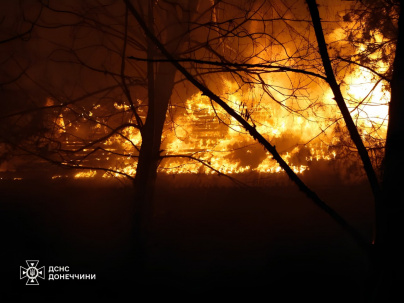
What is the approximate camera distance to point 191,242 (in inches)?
261

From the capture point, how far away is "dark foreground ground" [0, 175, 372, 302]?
5.36 metres

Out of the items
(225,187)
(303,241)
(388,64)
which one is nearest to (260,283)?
(303,241)

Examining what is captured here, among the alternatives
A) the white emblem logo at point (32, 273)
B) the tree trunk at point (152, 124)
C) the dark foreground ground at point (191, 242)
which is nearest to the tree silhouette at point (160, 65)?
the tree trunk at point (152, 124)

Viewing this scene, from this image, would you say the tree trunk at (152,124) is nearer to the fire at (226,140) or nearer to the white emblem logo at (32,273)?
the fire at (226,140)

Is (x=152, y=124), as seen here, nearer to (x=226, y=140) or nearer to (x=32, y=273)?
(x=32, y=273)

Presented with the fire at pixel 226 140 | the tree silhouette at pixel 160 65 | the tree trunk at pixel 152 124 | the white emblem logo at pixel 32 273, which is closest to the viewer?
the tree silhouette at pixel 160 65

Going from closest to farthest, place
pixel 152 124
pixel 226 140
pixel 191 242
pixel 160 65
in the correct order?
pixel 152 124, pixel 160 65, pixel 191 242, pixel 226 140

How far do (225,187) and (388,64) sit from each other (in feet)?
13.8

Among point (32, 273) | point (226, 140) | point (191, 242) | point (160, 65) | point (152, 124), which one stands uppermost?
point (160, 65)

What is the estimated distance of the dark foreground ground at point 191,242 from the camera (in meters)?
5.36

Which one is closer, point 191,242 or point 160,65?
point 160,65

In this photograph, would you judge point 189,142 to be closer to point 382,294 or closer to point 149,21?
point 149,21

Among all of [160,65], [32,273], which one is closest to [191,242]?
[32,273]

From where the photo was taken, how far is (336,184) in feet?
27.0
